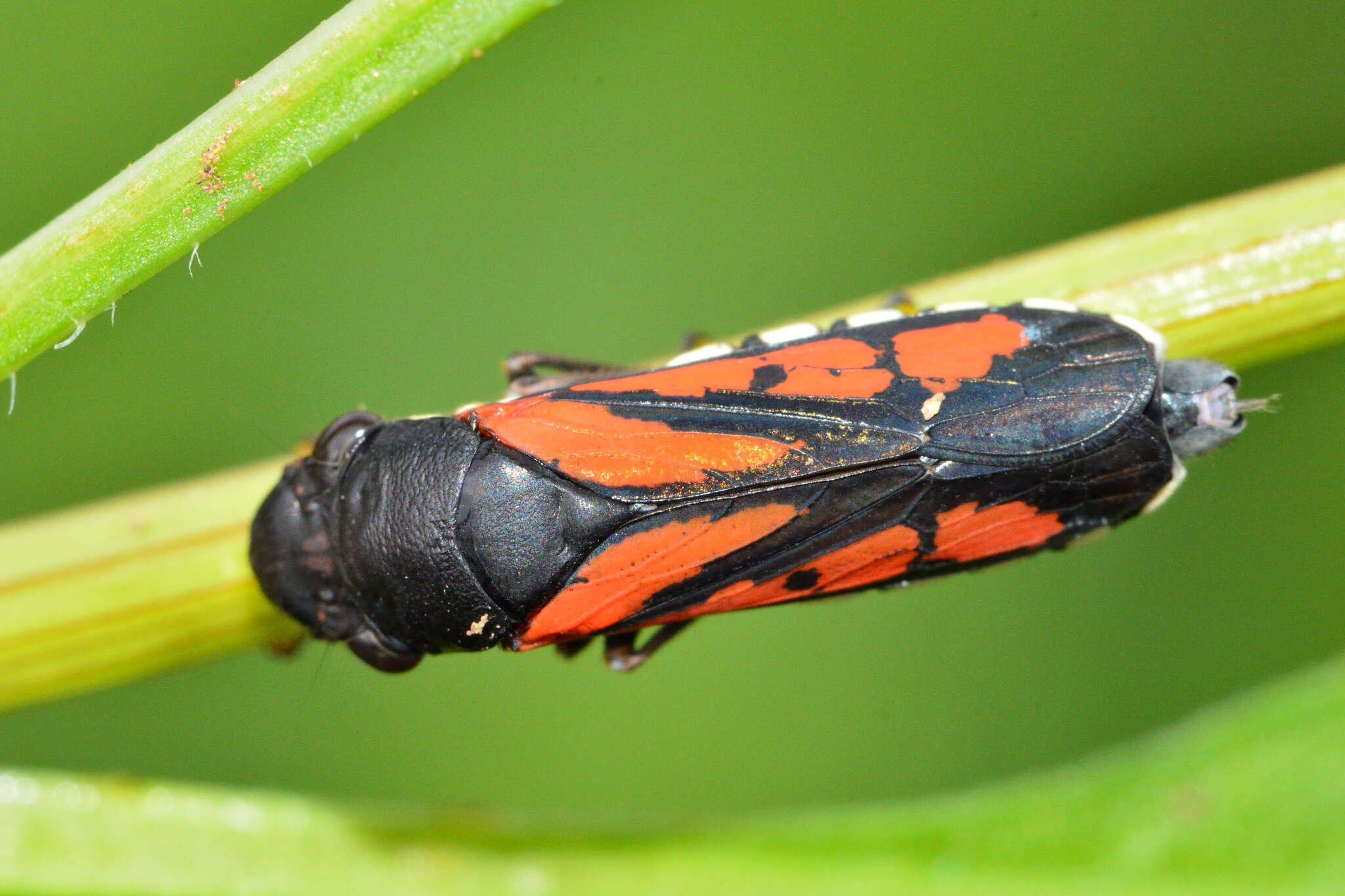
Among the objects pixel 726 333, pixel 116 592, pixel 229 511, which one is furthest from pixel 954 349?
pixel 116 592

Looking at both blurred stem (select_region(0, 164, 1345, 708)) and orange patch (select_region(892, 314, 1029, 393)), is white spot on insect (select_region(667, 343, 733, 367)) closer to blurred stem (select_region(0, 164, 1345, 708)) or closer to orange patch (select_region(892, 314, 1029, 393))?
orange patch (select_region(892, 314, 1029, 393))

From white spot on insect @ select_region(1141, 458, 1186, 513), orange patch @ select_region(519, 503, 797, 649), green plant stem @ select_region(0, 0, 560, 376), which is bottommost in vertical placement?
white spot on insect @ select_region(1141, 458, 1186, 513)

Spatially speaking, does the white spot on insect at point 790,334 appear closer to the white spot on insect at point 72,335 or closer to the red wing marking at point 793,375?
the red wing marking at point 793,375

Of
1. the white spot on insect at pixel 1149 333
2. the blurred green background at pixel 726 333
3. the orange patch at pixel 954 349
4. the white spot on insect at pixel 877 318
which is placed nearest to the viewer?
the white spot on insect at pixel 1149 333

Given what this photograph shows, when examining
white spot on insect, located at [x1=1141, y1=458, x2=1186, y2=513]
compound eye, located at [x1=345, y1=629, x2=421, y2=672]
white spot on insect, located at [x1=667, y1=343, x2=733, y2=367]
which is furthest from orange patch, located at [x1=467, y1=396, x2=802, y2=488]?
white spot on insect, located at [x1=1141, y1=458, x2=1186, y2=513]

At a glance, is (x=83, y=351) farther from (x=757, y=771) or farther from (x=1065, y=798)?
(x=1065, y=798)

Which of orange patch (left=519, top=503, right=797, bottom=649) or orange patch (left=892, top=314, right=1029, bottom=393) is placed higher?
orange patch (left=892, top=314, right=1029, bottom=393)

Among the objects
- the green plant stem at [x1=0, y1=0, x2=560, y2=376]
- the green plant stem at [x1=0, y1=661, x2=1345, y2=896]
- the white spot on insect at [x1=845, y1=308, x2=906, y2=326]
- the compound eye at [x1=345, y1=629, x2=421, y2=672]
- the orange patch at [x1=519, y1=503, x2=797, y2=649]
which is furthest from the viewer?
the compound eye at [x1=345, y1=629, x2=421, y2=672]

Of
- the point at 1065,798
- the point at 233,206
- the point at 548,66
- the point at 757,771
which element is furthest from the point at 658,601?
the point at 548,66

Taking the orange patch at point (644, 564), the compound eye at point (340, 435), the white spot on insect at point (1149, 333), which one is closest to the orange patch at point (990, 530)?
the orange patch at point (644, 564)
